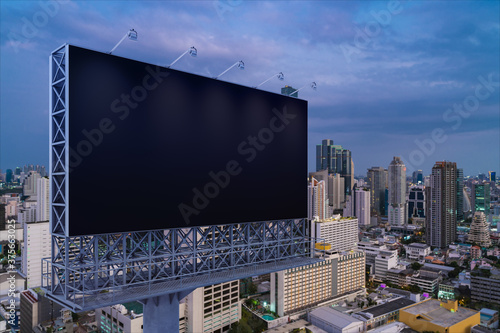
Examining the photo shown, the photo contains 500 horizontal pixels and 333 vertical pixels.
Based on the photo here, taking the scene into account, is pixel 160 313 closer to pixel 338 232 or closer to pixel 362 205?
pixel 338 232

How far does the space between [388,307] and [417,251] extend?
27.0 metres

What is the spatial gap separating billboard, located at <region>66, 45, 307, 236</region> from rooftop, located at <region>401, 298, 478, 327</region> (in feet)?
73.2

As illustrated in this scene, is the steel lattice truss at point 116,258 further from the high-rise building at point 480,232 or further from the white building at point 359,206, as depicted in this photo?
the white building at point 359,206

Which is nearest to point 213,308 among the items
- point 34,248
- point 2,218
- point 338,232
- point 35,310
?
point 35,310

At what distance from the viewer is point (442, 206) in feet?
193

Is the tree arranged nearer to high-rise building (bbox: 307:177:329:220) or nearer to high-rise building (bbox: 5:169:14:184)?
high-rise building (bbox: 307:177:329:220)

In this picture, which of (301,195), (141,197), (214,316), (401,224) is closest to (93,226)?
(141,197)

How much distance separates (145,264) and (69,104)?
333 centimetres

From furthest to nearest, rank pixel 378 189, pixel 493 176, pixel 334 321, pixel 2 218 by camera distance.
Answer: pixel 493 176 → pixel 378 189 → pixel 2 218 → pixel 334 321

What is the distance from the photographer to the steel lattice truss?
6.29 m

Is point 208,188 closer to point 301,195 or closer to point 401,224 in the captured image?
point 301,195

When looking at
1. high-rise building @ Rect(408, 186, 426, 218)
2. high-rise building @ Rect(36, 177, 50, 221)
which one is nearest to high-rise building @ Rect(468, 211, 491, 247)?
high-rise building @ Rect(408, 186, 426, 218)

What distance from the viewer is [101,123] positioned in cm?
641

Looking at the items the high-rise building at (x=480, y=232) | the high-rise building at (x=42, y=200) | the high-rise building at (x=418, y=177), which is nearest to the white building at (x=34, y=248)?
the high-rise building at (x=42, y=200)
